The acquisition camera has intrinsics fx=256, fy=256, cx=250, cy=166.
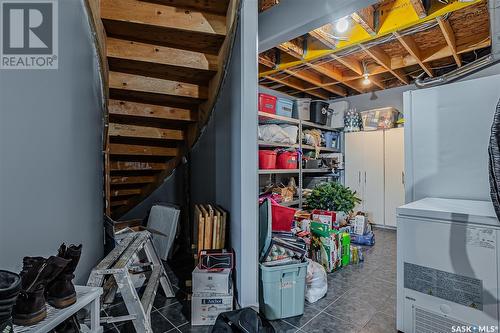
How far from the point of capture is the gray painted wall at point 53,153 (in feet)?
3.59

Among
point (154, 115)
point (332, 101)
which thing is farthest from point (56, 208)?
point (332, 101)

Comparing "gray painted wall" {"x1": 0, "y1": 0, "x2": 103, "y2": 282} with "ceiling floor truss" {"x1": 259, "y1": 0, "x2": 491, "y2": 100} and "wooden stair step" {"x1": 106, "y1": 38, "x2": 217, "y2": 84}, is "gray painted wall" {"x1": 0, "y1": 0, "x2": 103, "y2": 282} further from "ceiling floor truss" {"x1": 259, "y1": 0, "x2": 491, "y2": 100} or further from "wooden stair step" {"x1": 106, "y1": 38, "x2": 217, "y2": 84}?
"ceiling floor truss" {"x1": 259, "y1": 0, "x2": 491, "y2": 100}

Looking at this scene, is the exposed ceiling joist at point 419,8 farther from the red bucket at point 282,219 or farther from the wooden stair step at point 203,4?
the red bucket at point 282,219

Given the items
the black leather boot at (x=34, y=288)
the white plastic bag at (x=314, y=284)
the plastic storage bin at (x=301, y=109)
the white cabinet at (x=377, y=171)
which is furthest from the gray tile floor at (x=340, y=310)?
the plastic storage bin at (x=301, y=109)

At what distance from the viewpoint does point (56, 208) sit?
1.38m

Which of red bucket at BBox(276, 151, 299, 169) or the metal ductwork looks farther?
red bucket at BBox(276, 151, 299, 169)

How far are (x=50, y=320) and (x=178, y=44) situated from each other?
210 centimetres

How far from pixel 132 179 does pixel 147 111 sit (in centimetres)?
127

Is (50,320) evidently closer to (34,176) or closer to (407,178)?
(34,176)

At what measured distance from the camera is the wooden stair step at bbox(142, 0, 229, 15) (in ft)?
6.51

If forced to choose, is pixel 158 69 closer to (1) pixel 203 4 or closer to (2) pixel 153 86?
(2) pixel 153 86

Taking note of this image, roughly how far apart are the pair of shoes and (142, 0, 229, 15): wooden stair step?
6.17ft

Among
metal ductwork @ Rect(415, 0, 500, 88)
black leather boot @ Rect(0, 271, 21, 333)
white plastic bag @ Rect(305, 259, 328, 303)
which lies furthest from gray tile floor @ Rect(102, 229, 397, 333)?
metal ductwork @ Rect(415, 0, 500, 88)

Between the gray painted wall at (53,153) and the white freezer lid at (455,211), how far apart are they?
2024 mm
